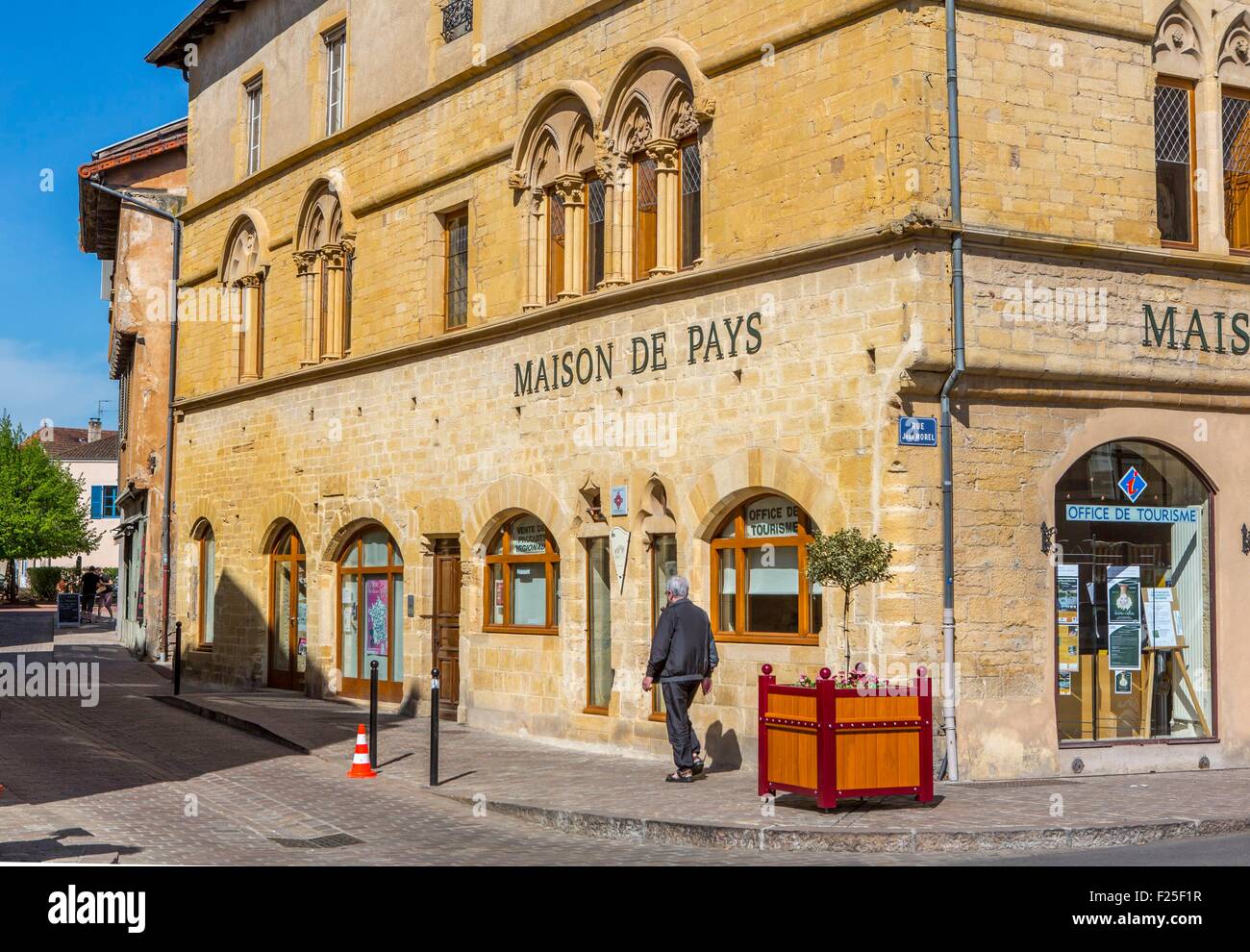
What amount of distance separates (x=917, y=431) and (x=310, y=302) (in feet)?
43.3

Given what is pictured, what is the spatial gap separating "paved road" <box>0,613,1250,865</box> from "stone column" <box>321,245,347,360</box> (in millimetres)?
6520

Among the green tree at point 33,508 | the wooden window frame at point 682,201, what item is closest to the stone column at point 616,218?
the wooden window frame at point 682,201

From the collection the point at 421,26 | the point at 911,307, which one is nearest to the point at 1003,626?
the point at 911,307

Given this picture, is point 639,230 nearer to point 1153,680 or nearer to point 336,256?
point 1153,680

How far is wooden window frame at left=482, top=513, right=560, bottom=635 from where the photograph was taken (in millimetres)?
18422

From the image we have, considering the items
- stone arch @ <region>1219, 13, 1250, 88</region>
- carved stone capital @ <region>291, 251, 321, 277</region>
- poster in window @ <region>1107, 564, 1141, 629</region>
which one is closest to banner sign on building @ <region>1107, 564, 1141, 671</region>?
poster in window @ <region>1107, 564, 1141, 629</region>

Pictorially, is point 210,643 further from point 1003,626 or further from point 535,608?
point 1003,626

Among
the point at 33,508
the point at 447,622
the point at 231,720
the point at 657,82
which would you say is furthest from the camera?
the point at 33,508

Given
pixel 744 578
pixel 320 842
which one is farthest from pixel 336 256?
pixel 320 842

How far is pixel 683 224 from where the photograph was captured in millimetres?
16641

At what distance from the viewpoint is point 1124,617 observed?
14.9 m

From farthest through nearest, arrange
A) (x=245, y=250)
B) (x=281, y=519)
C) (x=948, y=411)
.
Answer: (x=245, y=250), (x=281, y=519), (x=948, y=411)

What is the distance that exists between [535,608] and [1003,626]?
6.55m

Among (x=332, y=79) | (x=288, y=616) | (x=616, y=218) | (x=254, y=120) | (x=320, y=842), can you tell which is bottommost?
(x=320, y=842)
